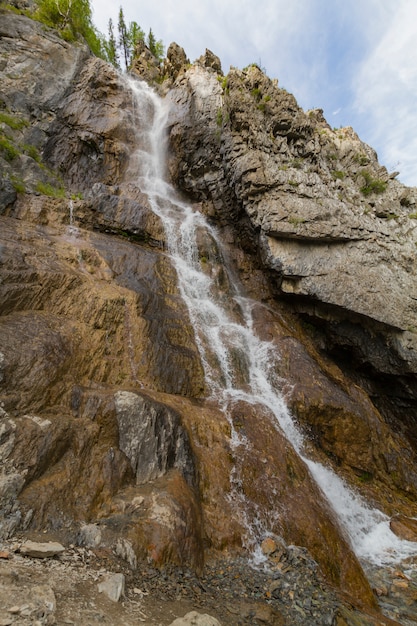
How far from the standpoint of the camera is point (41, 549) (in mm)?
4203

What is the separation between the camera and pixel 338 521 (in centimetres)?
801

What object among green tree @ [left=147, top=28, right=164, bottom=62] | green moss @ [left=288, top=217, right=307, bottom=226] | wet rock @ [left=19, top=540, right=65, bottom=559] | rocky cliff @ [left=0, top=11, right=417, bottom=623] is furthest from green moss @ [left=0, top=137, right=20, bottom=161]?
green tree @ [left=147, top=28, right=164, bottom=62]

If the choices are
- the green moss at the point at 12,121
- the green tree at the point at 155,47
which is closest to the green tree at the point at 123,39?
the green tree at the point at 155,47

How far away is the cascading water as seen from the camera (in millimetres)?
8227

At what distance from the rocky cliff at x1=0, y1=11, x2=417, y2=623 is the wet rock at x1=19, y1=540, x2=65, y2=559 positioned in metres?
0.39

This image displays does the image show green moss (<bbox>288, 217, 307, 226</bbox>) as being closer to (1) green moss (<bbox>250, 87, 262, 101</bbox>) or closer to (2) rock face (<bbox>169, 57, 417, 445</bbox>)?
(2) rock face (<bbox>169, 57, 417, 445</bbox>)

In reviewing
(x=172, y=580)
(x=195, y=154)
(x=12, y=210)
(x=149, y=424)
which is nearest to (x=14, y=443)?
(x=149, y=424)

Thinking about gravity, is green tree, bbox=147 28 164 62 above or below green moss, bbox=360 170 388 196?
above

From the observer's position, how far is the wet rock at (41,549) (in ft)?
13.5

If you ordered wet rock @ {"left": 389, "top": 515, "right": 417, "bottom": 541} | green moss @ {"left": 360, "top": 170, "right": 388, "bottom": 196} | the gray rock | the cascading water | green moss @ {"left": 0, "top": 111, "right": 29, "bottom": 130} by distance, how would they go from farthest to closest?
green moss @ {"left": 0, "top": 111, "right": 29, "bottom": 130} → green moss @ {"left": 360, "top": 170, "right": 388, "bottom": 196} → wet rock @ {"left": 389, "top": 515, "right": 417, "bottom": 541} → the cascading water → the gray rock

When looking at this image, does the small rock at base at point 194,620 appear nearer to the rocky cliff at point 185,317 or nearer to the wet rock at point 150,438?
the rocky cliff at point 185,317

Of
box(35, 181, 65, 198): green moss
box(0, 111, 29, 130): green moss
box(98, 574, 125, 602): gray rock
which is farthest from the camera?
box(0, 111, 29, 130): green moss

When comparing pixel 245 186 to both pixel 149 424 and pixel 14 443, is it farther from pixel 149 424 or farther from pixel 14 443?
pixel 14 443

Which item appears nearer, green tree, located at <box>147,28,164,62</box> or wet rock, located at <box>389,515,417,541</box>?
wet rock, located at <box>389,515,417,541</box>
